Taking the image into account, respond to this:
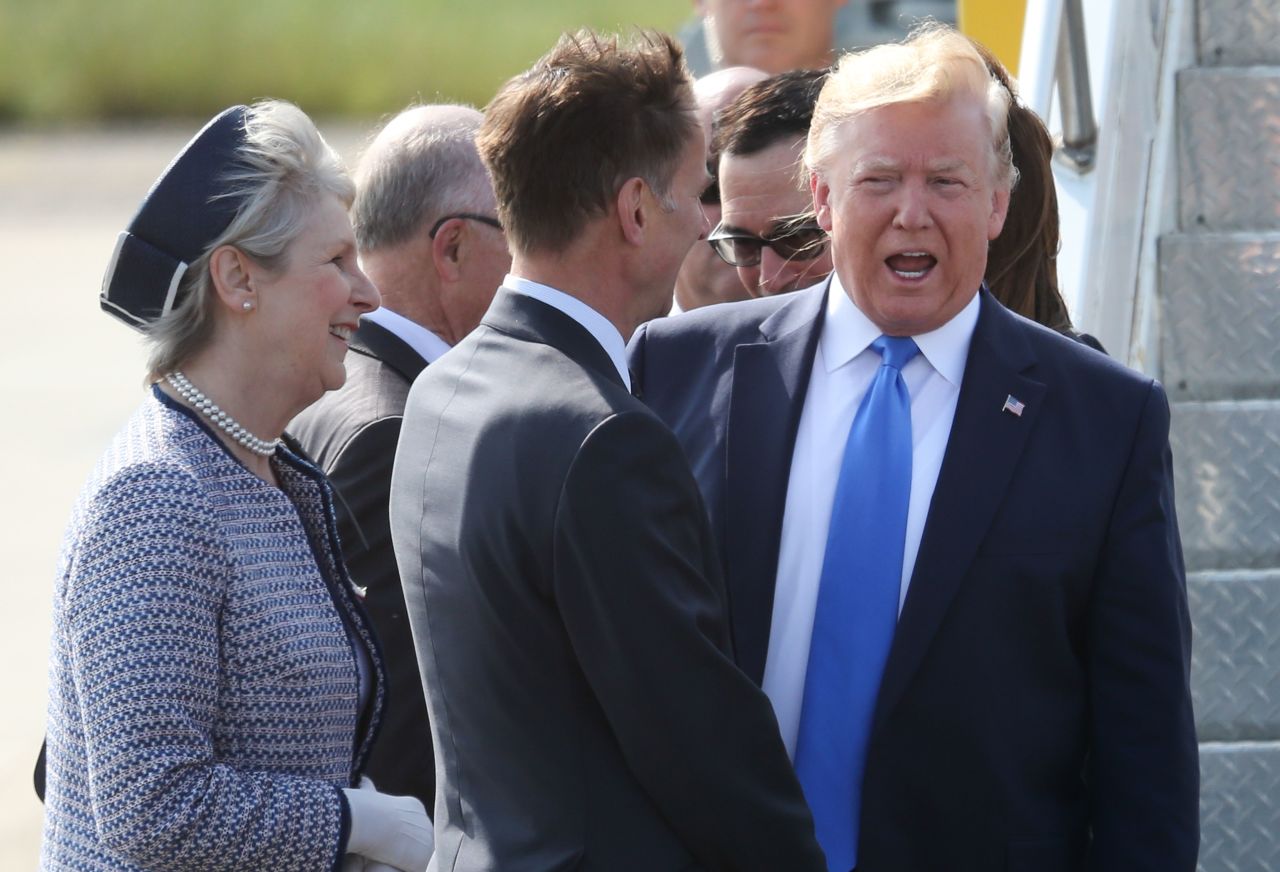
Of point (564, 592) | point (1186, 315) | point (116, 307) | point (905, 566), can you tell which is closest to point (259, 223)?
point (116, 307)

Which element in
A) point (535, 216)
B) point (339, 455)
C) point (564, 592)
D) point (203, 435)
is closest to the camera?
point (564, 592)

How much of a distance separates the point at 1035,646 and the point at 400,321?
147 centimetres

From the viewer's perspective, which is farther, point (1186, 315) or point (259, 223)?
point (1186, 315)

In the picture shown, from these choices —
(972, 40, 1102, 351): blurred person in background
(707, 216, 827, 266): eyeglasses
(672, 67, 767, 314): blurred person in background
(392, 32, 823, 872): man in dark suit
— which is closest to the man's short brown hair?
(392, 32, 823, 872): man in dark suit

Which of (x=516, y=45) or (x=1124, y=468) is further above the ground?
(x=1124, y=468)

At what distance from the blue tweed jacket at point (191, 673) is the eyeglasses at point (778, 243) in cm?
126

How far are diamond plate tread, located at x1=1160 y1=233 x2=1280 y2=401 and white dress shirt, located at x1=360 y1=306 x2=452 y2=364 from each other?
1593 millimetres

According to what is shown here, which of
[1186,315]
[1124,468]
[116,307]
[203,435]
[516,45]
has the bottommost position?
[516,45]

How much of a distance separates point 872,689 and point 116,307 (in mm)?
1235

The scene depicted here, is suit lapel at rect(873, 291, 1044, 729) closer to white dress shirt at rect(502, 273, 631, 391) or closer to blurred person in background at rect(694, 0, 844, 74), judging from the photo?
white dress shirt at rect(502, 273, 631, 391)

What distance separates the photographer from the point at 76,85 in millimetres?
31062

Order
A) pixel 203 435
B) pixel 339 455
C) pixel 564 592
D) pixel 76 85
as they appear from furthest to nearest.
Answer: pixel 76 85, pixel 339 455, pixel 203 435, pixel 564 592

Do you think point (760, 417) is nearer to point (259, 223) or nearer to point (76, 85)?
point (259, 223)

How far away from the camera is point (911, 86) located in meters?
2.59
